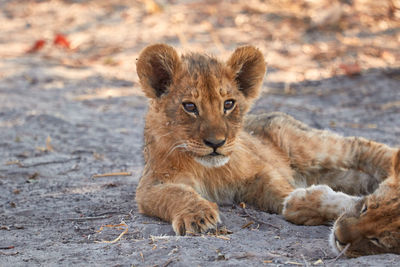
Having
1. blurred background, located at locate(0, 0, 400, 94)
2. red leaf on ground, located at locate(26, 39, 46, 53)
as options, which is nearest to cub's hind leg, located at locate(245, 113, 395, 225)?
blurred background, located at locate(0, 0, 400, 94)

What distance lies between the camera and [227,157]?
3.76 meters

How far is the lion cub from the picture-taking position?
12.0 ft

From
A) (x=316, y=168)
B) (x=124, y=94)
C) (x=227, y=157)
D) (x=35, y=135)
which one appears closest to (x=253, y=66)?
(x=227, y=157)

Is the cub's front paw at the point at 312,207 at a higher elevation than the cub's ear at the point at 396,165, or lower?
lower

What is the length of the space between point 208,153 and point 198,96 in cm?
39

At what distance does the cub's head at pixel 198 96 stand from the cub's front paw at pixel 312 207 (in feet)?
1.76

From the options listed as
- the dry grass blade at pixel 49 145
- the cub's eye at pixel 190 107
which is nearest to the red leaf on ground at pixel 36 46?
the dry grass blade at pixel 49 145

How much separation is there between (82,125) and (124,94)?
195 centimetres

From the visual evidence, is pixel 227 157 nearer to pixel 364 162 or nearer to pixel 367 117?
pixel 364 162

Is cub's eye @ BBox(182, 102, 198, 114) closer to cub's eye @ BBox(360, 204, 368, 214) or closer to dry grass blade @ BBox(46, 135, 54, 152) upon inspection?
cub's eye @ BBox(360, 204, 368, 214)

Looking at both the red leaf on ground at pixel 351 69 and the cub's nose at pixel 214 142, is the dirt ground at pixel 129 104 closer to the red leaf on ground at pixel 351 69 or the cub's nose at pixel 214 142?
the red leaf on ground at pixel 351 69

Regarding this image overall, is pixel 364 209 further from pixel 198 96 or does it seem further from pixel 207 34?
pixel 207 34

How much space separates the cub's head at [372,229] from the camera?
2.76 metres

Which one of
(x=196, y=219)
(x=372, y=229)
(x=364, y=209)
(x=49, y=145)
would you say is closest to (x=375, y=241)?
(x=372, y=229)
